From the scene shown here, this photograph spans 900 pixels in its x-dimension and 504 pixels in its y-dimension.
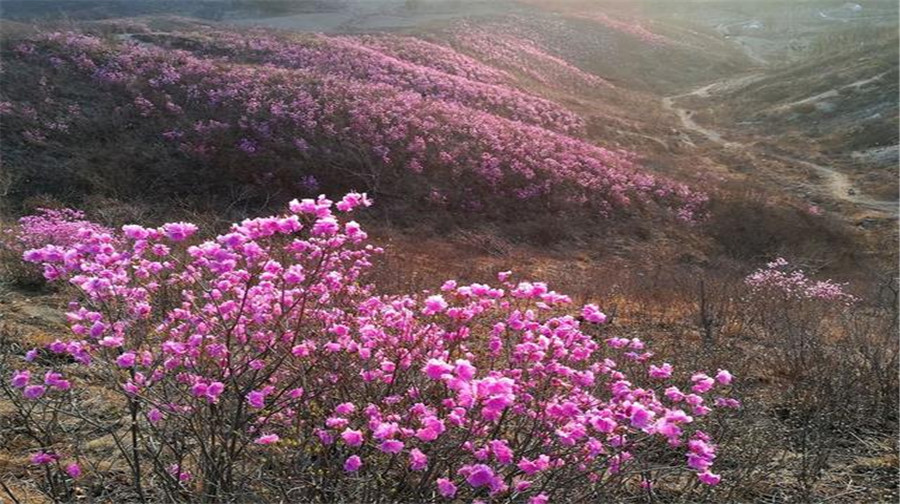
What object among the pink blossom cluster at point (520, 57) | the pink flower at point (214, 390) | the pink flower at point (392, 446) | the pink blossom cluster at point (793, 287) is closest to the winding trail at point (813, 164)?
the pink blossom cluster at point (520, 57)

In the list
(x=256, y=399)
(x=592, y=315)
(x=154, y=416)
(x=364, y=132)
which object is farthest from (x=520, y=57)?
(x=256, y=399)

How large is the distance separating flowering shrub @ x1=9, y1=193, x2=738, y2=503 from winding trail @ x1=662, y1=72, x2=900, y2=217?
2490 centimetres

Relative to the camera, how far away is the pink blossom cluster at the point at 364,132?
58.4 ft

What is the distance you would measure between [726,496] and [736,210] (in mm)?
18962

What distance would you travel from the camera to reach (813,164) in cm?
3014

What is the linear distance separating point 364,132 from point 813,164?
76.1 ft

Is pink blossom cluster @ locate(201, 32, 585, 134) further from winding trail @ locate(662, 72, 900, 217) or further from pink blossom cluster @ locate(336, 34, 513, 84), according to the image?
winding trail @ locate(662, 72, 900, 217)

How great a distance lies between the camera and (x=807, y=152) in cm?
3219

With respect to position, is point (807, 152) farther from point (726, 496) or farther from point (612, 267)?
point (726, 496)

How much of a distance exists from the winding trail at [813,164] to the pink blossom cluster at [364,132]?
767 cm

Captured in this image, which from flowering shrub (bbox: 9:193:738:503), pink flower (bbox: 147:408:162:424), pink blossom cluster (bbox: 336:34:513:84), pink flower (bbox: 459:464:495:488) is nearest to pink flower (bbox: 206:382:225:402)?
flowering shrub (bbox: 9:193:738:503)

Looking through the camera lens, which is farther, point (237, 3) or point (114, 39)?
point (237, 3)

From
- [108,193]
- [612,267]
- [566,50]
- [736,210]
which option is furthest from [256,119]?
[566,50]

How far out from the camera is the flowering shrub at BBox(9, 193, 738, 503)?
10.3 feet
